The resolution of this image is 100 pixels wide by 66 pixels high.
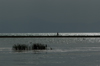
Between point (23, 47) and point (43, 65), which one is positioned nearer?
point (43, 65)

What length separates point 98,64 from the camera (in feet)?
144

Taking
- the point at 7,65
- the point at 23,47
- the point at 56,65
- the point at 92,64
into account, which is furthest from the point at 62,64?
the point at 23,47

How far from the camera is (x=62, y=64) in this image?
44.6m

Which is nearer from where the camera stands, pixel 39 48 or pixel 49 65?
pixel 49 65

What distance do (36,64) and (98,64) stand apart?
895cm

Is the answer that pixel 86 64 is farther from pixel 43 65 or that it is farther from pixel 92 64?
pixel 43 65

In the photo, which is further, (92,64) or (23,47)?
(23,47)

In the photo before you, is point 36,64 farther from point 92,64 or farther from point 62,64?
point 92,64

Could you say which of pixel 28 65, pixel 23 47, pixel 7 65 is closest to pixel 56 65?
pixel 28 65

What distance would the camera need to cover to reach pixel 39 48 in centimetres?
7494

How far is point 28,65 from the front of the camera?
43312mm

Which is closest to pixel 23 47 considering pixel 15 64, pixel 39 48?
pixel 39 48

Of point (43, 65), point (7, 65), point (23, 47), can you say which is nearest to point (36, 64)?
point (43, 65)

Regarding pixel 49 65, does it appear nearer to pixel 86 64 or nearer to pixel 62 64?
pixel 62 64
